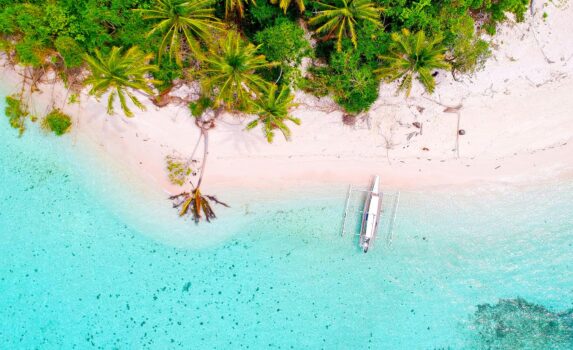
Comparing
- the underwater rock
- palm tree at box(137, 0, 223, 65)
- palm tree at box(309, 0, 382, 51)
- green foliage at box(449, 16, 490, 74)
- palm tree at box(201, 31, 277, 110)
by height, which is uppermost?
green foliage at box(449, 16, 490, 74)

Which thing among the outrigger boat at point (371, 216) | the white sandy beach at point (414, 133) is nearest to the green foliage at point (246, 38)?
the white sandy beach at point (414, 133)

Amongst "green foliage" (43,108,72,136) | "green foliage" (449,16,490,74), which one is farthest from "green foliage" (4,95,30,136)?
"green foliage" (449,16,490,74)

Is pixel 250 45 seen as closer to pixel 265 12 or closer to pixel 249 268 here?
pixel 265 12

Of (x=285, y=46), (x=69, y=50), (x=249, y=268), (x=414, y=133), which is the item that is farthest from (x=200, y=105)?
(x=414, y=133)

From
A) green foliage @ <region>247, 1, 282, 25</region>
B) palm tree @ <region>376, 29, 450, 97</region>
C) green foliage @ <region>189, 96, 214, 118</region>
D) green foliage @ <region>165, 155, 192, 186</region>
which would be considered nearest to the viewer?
palm tree @ <region>376, 29, 450, 97</region>

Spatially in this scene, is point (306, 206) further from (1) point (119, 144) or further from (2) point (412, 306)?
(1) point (119, 144)

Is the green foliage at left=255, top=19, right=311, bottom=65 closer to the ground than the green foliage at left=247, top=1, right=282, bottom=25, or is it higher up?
closer to the ground

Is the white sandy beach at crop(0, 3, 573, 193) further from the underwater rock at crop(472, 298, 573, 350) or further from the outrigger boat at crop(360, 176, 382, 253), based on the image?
the underwater rock at crop(472, 298, 573, 350)
